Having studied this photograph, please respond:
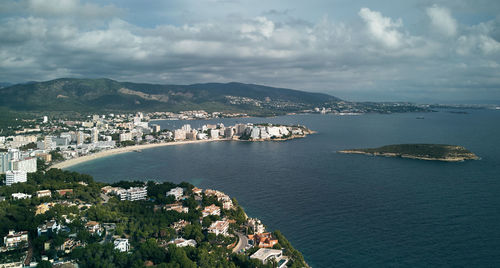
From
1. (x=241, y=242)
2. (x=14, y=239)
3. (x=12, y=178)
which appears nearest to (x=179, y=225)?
(x=241, y=242)

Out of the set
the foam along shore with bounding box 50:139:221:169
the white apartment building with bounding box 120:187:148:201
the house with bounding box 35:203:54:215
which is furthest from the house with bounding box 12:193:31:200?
the foam along shore with bounding box 50:139:221:169

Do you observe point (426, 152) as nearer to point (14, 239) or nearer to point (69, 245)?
point (69, 245)

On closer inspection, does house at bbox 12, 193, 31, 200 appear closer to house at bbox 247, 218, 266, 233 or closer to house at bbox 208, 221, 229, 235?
house at bbox 208, 221, 229, 235

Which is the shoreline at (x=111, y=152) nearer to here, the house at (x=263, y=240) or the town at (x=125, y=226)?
the town at (x=125, y=226)

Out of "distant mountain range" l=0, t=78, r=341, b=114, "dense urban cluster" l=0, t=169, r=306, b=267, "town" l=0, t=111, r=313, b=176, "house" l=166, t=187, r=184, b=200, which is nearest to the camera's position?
"dense urban cluster" l=0, t=169, r=306, b=267

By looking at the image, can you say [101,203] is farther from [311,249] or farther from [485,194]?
[485,194]

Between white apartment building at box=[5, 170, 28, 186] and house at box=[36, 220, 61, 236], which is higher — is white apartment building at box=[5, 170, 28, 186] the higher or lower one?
the higher one
